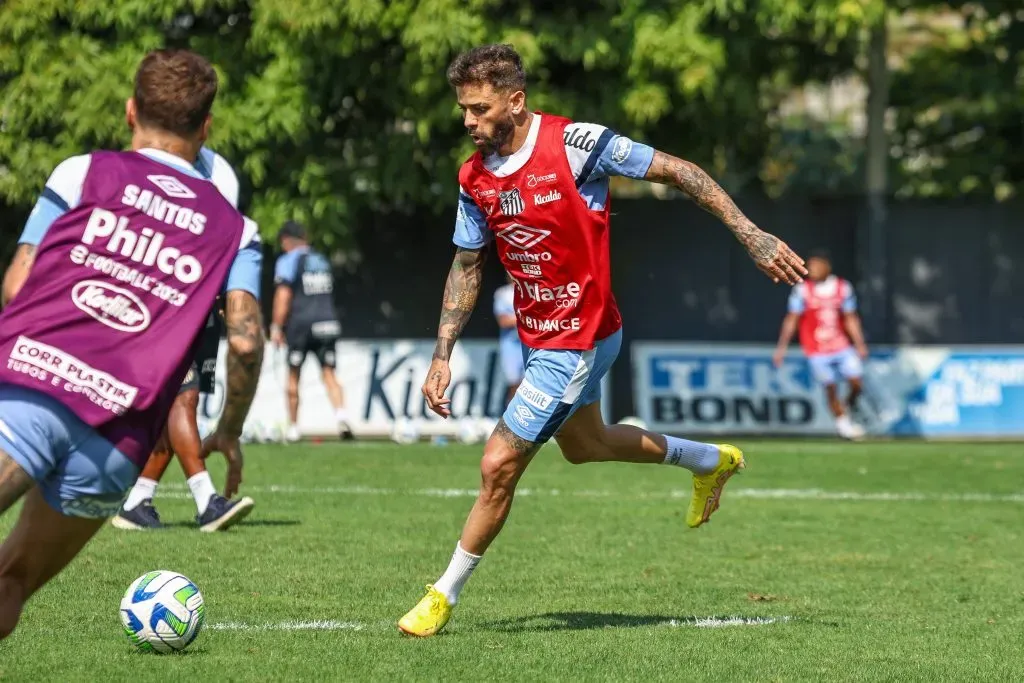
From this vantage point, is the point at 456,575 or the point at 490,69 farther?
the point at 456,575

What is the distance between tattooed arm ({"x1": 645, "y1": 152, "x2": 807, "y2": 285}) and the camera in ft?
22.0

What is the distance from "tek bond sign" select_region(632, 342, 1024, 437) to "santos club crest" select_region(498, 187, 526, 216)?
14141 millimetres

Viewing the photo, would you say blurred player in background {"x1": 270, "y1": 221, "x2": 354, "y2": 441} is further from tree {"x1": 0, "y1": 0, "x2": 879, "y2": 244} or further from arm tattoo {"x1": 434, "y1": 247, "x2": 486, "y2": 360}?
arm tattoo {"x1": 434, "y1": 247, "x2": 486, "y2": 360}

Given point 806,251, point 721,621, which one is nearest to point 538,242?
point 721,621

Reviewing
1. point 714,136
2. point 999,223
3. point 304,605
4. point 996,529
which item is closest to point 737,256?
point 714,136

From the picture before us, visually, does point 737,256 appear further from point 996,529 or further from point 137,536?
point 137,536

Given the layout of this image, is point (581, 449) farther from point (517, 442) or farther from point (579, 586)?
point (579, 586)

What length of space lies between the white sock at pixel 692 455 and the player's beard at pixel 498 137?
1.60m

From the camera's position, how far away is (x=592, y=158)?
6.75 m

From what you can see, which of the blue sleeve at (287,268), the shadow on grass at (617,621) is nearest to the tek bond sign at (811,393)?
the blue sleeve at (287,268)

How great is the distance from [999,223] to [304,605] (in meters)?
16.8

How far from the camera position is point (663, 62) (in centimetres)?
1922

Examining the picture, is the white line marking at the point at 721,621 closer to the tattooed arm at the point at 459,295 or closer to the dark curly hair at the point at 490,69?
the tattooed arm at the point at 459,295

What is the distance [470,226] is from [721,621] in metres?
1.94
